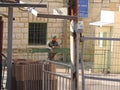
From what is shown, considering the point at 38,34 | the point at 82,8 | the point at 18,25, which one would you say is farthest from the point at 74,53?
the point at 18,25

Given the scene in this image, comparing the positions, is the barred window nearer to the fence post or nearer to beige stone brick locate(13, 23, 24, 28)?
beige stone brick locate(13, 23, 24, 28)

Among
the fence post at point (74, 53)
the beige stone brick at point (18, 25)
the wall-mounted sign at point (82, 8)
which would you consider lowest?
the fence post at point (74, 53)

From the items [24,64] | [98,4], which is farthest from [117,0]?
[24,64]

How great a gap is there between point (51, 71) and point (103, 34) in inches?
462

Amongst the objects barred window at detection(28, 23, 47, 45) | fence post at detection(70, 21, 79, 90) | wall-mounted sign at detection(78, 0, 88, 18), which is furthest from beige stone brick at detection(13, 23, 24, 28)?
fence post at detection(70, 21, 79, 90)

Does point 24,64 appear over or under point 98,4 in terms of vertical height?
under

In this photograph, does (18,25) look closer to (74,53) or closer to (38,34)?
(38,34)

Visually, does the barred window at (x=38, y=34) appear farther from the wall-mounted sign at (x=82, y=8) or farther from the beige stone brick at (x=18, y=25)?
the wall-mounted sign at (x=82, y=8)

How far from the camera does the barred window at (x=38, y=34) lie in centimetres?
2673

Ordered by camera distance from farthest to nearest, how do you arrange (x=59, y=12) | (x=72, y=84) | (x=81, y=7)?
1. (x=81, y=7)
2. (x=59, y=12)
3. (x=72, y=84)

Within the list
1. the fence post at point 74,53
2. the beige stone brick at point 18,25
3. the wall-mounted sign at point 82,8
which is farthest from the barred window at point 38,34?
the fence post at point 74,53

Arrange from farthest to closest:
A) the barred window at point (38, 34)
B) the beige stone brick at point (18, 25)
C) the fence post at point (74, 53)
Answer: the beige stone brick at point (18, 25)
the barred window at point (38, 34)
the fence post at point (74, 53)

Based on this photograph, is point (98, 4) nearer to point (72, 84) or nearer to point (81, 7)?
point (81, 7)

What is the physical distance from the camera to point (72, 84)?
772 centimetres
